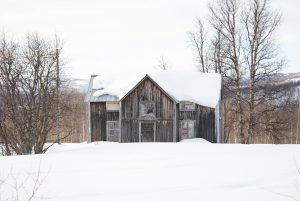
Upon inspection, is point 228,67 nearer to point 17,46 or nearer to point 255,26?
point 255,26

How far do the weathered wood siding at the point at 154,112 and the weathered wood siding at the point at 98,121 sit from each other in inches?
75.8

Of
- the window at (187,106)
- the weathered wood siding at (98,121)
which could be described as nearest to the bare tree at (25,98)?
the weathered wood siding at (98,121)

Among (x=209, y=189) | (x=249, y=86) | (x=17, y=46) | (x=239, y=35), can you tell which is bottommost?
(x=209, y=189)

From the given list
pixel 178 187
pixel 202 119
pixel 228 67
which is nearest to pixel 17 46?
pixel 202 119

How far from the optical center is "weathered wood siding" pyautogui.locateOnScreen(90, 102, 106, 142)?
29959 millimetres

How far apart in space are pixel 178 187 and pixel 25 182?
11.0 ft

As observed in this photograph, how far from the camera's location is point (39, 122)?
918 inches

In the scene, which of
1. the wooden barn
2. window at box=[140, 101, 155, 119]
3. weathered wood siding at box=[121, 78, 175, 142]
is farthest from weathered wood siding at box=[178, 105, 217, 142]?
window at box=[140, 101, 155, 119]

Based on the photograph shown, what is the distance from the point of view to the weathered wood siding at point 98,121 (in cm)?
2996

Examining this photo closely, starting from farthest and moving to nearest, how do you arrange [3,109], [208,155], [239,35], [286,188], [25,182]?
[239,35]
[3,109]
[208,155]
[25,182]
[286,188]

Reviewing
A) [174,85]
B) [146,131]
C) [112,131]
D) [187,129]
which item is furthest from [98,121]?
[187,129]

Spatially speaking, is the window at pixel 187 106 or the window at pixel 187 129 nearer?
the window at pixel 187 129

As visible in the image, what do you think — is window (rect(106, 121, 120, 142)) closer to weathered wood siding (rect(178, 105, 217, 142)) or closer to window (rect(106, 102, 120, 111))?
window (rect(106, 102, 120, 111))

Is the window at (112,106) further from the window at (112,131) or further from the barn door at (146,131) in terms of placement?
the barn door at (146,131)
